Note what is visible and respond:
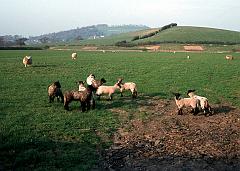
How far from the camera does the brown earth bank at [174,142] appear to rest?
10492 millimetres

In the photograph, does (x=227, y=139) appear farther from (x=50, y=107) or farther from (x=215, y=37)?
(x=215, y=37)

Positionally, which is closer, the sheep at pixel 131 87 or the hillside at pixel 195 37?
the sheep at pixel 131 87

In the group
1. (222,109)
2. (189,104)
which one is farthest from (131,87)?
(222,109)

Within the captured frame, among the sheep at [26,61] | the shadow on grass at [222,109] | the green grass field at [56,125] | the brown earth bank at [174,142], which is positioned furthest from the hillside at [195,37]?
the brown earth bank at [174,142]

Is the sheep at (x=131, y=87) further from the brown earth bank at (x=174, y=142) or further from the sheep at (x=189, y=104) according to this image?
the sheep at (x=189, y=104)

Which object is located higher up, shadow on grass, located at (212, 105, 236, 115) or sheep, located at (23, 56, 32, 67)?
sheep, located at (23, 56, 32, 67)

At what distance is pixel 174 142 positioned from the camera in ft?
40.7

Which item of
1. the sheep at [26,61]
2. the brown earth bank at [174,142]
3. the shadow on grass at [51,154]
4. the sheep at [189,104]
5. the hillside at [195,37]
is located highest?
the hillside at [195,37]

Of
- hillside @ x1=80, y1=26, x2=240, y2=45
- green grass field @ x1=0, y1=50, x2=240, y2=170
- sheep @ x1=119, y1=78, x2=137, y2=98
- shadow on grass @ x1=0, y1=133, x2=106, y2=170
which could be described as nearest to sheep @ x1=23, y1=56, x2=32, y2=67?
green grass field @ x1=0, y1=50, x2=240, y2=170

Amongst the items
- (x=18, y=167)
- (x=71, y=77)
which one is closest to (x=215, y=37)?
(x=71, y=77)

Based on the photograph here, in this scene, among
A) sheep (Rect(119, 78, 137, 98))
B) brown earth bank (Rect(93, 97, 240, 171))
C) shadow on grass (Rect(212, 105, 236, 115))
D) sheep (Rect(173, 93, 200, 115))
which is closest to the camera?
brown earth bank (Rect(93, 97, 240, 171))

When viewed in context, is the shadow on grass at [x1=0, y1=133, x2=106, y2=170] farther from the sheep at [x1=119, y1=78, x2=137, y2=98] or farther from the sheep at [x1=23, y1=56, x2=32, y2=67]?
the sheep at [x1=23, y1=56, x2=32, y2=67]

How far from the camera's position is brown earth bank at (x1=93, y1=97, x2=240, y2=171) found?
10492 millimetres

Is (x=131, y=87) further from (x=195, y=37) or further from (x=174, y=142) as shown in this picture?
(x=195, y=37)
